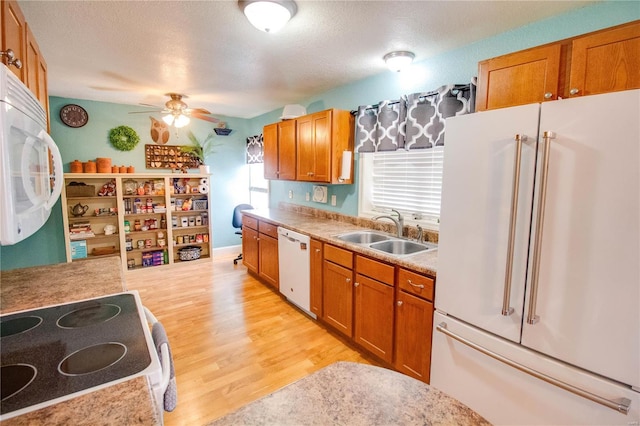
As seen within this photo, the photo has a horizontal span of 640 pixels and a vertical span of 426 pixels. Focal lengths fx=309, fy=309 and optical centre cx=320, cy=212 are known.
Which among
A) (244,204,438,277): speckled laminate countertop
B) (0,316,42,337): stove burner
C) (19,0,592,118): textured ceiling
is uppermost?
(19,0,592,118): textured ceiling

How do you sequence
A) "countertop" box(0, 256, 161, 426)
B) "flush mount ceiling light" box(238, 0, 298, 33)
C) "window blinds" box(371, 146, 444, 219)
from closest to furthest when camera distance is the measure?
"countertop" box(0, 256, 161, 426) → "flush mount ceiling light" box(238, 0, 298, 33) → "window blinds" box(371, 146, 444, 219)

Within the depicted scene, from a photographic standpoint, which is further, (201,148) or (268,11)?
(201,148)

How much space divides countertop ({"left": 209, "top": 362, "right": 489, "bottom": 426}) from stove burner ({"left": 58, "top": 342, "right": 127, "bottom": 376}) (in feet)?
1.46

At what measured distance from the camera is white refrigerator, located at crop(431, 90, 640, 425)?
1162mm

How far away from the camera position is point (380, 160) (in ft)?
10.3

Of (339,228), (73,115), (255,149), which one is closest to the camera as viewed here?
(339,228)

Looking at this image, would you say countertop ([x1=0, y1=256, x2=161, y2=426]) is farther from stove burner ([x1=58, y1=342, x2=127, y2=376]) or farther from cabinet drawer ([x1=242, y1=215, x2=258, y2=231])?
cabinet drawer ([x1=242, y1=215, x2=258, y2=231])

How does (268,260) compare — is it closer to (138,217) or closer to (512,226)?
(138,217)

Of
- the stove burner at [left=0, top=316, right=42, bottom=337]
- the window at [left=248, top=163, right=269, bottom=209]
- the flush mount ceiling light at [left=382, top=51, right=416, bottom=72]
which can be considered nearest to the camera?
the stove burner at [left=0, top=316, right=42, bottom=337]

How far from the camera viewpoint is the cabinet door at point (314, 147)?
10.3 ft

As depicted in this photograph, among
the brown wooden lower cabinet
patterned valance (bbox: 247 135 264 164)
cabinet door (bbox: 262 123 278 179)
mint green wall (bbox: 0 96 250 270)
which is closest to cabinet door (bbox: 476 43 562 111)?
the brown wooden lower cabinet

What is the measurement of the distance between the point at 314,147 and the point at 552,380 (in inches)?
105

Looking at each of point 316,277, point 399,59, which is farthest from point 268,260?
point 399,59

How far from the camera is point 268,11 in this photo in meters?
1.72
